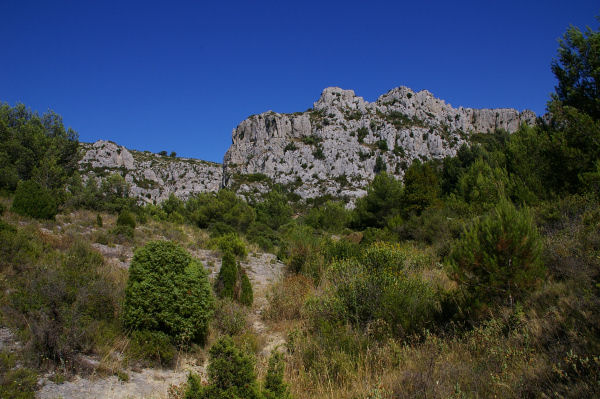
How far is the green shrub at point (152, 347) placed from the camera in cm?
409

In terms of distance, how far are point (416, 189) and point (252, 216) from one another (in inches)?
484

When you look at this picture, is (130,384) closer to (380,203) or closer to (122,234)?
(122,234)

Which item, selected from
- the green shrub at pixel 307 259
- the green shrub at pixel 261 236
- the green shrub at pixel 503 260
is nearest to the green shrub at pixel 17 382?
the green shrub at pixel 503 260

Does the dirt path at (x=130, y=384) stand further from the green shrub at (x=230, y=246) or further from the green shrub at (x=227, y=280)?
the green shrub at (x=230, y=246)

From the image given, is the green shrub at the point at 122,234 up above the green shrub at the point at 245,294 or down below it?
above

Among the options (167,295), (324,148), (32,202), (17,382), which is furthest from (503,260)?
(324,148)

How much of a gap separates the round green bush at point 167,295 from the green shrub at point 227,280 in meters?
2.06

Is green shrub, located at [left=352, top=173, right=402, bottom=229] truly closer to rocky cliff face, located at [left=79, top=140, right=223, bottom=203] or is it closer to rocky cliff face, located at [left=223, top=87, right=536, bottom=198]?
rocky cliff face, located at [left=223, top=87, right=536, bottom=198]

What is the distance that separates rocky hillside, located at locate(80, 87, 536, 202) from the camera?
58469mm

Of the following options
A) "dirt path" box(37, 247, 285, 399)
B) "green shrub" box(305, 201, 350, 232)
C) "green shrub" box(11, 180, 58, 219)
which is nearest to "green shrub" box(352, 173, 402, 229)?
"green shrub" box(305, 201, 350, 232)

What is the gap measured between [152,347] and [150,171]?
237 ft

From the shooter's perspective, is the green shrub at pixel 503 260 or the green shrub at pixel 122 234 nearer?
the green shrub at pixel 503 260

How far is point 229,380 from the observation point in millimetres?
2062

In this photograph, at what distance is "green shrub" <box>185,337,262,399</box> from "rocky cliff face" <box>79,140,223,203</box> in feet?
194
